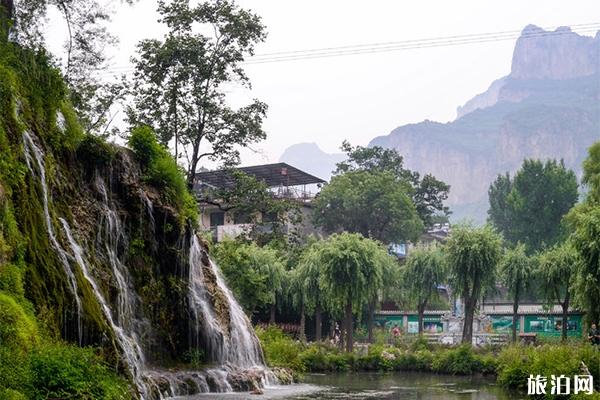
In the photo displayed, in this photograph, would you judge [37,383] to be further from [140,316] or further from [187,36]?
[187,36]

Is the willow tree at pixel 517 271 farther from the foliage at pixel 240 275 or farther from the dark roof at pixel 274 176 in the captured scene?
the dark roof at pixel 274 176

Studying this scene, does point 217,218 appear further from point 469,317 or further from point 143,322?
point 143,322

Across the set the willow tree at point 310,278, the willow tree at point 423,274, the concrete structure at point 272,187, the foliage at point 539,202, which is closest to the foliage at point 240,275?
the willow tree at point 310,278

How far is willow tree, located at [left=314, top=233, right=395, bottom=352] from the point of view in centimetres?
3575

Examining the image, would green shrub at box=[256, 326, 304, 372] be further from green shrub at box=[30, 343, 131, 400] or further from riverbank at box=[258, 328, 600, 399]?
green shrub at box=[30, 343, 131, 400]

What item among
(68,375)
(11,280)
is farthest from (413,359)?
(68,375)

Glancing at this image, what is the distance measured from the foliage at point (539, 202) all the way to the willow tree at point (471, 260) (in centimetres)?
3564

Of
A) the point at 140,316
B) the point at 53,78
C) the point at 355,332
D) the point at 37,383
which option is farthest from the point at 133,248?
the point at 355,332

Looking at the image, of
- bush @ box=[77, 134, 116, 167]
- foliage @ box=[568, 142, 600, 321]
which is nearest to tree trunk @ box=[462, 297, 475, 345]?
foliage @ box=[568, 142, 600, 321]

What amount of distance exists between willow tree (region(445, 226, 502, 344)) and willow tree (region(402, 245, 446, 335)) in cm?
820

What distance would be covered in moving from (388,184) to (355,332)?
1731 cm

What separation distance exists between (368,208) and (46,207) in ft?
164

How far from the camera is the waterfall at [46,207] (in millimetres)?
14250

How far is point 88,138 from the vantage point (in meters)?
18.8
